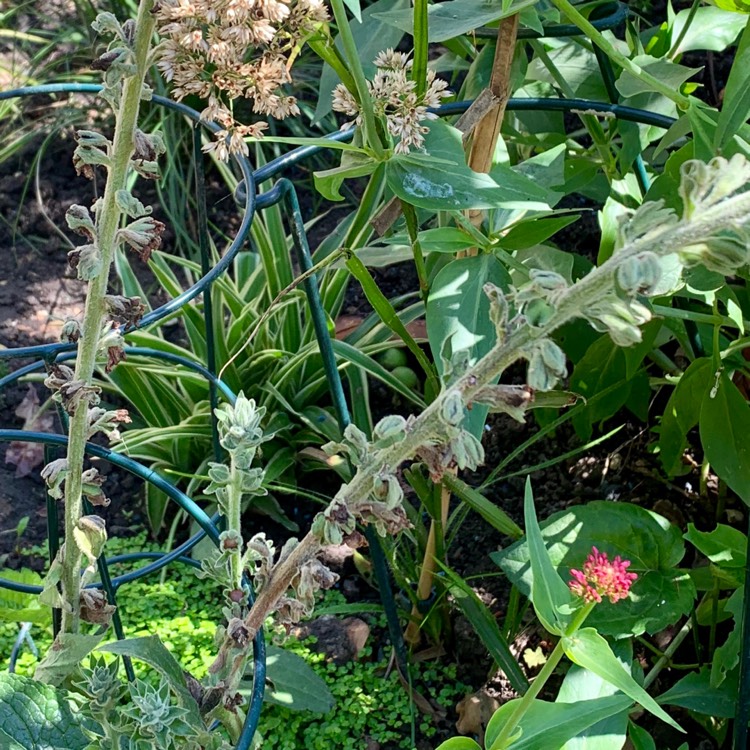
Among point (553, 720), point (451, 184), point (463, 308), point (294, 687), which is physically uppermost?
point (451, 184)

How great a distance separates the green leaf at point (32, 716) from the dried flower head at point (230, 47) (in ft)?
1.37

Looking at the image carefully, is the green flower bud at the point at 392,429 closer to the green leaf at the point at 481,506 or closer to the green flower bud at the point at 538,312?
the green flower bud at the point at 538,312

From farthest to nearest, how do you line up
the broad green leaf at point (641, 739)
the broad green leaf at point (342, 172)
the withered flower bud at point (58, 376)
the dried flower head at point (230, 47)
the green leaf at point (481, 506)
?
the green leaf at point (481, 506) → the broad green leaf at point (641, 739) → the broad green leaf at point (342, 172) → the withered flower bud at point (58, 376) → the dried flower head at point (230, 47)

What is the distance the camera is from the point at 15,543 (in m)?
1.57

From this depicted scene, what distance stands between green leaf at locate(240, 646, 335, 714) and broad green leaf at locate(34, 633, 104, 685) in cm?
35

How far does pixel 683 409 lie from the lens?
41.6 inches

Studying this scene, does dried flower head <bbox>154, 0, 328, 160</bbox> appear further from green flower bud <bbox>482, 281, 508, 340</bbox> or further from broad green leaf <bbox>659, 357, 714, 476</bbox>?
broad green leaf <bbox>659, 357, 714, 476</bbox>

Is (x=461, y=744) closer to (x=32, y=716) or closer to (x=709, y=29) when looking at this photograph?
(x=32, y=716)

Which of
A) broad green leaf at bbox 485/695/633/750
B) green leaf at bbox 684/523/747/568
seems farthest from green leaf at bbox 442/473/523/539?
broad green leaf at bbox 485/695/633/750

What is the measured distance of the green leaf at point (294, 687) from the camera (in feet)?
3.24

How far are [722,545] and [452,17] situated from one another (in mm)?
574

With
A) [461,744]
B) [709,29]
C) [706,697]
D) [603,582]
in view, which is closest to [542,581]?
[603,582]

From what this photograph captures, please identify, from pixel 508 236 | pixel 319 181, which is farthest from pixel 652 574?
pixel 319 181

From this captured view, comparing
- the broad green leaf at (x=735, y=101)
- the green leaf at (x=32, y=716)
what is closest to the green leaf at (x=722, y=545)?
the broad green leaf at (x=735, y=101)
